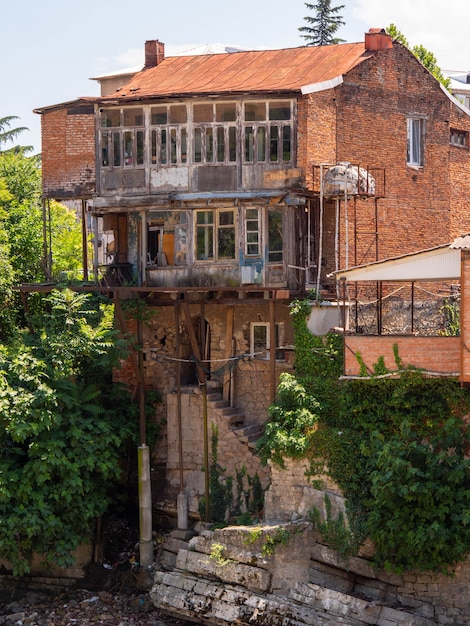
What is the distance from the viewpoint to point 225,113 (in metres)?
29.4

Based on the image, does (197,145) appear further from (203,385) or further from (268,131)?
(203,385)

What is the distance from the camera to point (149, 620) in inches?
1059

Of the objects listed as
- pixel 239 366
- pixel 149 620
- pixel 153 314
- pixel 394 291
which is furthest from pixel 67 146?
pixel 149 620

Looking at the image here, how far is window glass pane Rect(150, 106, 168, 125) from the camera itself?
29.8 m

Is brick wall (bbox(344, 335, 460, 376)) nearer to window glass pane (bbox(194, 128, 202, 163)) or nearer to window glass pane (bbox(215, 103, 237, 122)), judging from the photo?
window glass pane (bbox(194, 128, 202, 163))

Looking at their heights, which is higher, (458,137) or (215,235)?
(458,137)

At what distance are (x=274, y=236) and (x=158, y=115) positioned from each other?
14.0 ft

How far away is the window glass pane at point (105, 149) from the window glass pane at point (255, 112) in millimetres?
3794

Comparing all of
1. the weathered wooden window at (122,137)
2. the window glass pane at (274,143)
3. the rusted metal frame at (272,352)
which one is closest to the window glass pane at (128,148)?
the weathered wooden window at (122,137)

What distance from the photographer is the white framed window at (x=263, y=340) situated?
29938 millimetres

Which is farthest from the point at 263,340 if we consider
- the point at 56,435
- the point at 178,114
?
the point at 178,114

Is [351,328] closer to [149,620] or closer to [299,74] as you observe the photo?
[299,74]

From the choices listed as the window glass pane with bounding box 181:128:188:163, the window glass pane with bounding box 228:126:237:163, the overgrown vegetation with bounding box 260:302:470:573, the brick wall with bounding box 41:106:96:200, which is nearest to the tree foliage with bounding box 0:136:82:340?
the brick wall with bounding box 41:106:96:200

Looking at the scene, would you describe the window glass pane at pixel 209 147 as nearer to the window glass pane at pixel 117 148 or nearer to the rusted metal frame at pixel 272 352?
the window glass pane at pixel 117 148
